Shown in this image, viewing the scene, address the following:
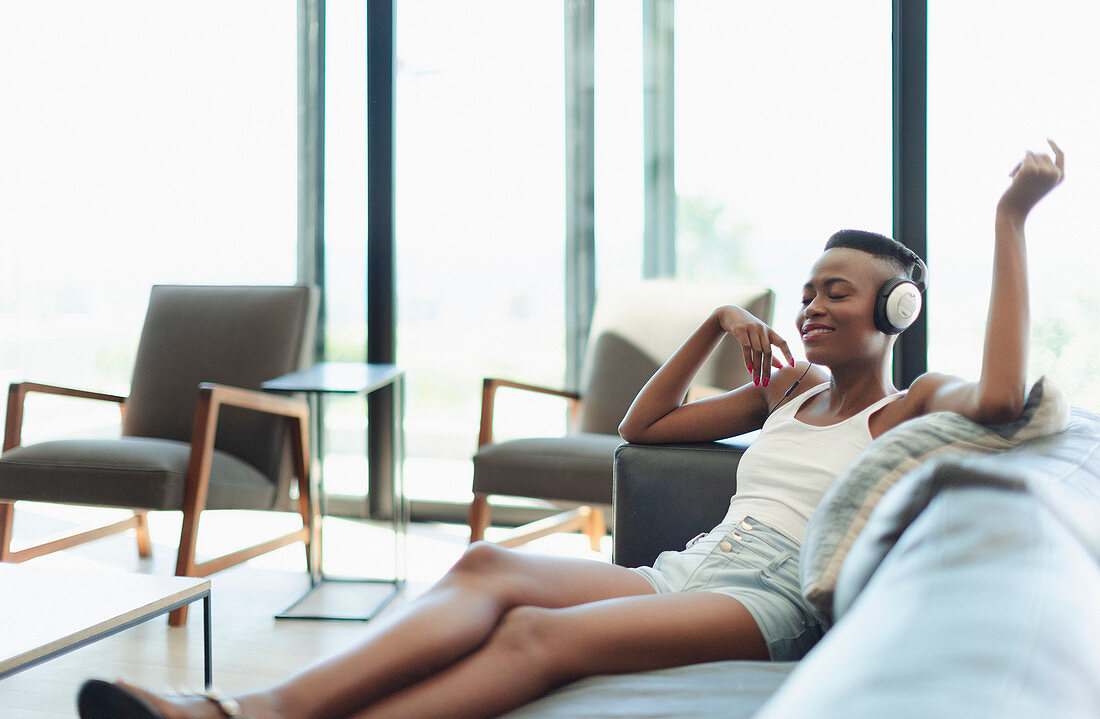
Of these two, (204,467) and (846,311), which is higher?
(846,311)

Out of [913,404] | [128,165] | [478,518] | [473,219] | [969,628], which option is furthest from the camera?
[128,165]

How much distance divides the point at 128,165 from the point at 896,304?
3.40 m

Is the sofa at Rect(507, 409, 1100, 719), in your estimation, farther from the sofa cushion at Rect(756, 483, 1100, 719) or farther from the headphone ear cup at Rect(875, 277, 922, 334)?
the headphone ear cup at Rect(875, 277, 922, 334)

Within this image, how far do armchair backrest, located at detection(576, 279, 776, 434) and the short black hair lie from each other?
126cm

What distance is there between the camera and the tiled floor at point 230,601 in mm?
2104

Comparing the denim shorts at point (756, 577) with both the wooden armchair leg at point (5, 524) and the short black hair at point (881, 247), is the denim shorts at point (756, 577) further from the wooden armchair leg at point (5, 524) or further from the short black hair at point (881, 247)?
the wooden armchair leg at point (5, 524)

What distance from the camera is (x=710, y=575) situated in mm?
1372

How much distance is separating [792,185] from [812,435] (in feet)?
6.51

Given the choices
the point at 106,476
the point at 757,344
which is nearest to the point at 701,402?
the point at 757,344

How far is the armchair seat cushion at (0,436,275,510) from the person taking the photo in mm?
2428

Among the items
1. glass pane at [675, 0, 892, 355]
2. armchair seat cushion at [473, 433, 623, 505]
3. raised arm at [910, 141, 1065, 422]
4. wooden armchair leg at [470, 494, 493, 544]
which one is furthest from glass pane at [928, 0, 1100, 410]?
raised arm at [910, 141, 1065, 422]

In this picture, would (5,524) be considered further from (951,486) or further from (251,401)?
(951,486)

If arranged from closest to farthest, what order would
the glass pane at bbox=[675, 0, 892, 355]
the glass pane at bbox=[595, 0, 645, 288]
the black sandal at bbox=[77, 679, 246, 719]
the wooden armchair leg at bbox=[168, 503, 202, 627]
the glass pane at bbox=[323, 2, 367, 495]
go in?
the black sandal at bbox=[77, 679, 246, 719], the wooden armchair leg at bbox=[168, 503, 202, 627], the glass pane at bbox=[675, 0, 892, 355], the glass pane at bbox=[595, 0, 645, 288], the glass pane at bbox=[323, 2, 367, 495]

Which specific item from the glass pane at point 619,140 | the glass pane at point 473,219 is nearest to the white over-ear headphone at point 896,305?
the glass pane at point 619,140
